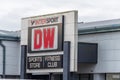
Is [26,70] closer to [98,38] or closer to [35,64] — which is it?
[35,64]

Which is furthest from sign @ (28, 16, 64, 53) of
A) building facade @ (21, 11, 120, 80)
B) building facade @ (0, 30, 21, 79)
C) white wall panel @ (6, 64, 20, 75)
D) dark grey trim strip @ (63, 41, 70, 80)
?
white wall panel @ (6, 64, 20, 75)

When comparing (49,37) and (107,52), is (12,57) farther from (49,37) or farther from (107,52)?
(107,52)

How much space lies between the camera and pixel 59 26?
35.7m

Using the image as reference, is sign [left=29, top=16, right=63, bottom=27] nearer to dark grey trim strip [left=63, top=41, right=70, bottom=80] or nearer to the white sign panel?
the white sign panel

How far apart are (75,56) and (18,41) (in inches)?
472

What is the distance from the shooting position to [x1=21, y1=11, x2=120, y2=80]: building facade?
35.0 m

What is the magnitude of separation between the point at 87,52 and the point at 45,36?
3.54m

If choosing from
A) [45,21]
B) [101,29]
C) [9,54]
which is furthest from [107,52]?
[9,54]

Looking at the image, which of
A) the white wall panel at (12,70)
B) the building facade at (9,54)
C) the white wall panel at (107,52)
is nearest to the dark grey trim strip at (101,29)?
the white wall panel at (107,52)

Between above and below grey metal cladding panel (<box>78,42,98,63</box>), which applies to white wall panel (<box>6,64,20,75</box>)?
below

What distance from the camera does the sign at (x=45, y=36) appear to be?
35781 millimetres

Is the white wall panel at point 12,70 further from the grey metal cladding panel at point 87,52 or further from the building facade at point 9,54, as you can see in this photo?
the grey metal cladding panel at point 87,52

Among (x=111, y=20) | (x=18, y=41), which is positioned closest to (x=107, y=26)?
(x=111, y=20)

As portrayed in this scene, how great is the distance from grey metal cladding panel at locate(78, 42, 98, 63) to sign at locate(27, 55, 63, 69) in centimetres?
167
